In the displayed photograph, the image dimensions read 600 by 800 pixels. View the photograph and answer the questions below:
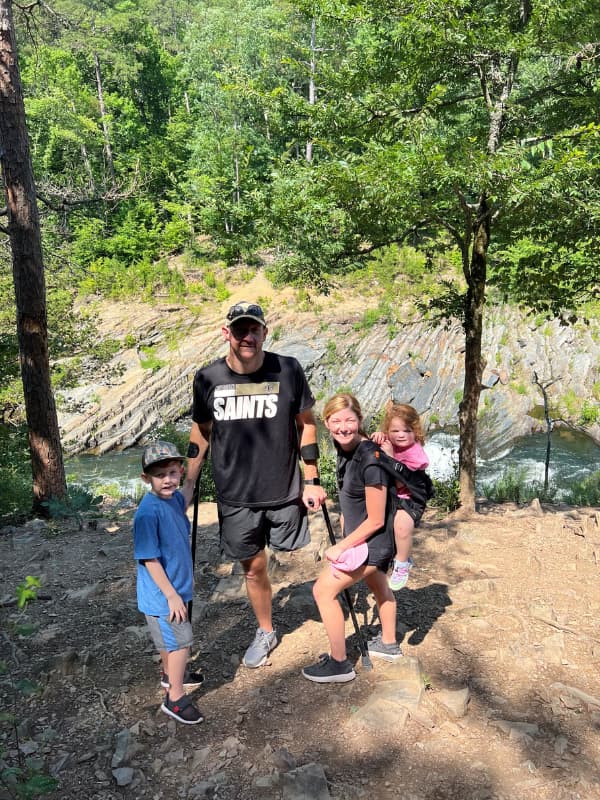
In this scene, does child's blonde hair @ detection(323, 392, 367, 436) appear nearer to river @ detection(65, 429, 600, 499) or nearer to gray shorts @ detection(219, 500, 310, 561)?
gray shorts @ detection(219, 500, 310, 561)

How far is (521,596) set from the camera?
464 centimetres

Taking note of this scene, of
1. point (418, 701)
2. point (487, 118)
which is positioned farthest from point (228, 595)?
point (487, 118)

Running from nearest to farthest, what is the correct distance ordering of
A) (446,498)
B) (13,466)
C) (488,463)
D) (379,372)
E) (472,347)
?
(472,347) < (446,498) < (13,466) < (488,463) < (379,372)

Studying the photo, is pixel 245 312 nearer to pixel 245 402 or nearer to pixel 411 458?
pixel 245 402

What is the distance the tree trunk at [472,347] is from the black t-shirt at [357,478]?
4.84 meters

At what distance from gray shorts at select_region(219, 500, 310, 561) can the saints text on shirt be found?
1.75 feet

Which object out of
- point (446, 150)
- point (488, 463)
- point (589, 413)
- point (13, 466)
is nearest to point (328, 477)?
point (13, 466)

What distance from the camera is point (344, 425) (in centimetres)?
321

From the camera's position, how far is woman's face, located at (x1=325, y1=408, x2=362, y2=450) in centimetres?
321

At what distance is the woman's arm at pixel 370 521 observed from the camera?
316 centimetres

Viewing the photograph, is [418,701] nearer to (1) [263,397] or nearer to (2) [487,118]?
(1) [263,397]

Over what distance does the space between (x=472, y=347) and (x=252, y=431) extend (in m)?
5.18

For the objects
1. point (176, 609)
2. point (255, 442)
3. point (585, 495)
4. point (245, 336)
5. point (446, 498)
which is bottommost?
point (585, 495)

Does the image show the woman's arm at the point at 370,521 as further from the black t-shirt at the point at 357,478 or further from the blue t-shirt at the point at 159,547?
the blue t-shirt at the point at 159,547
